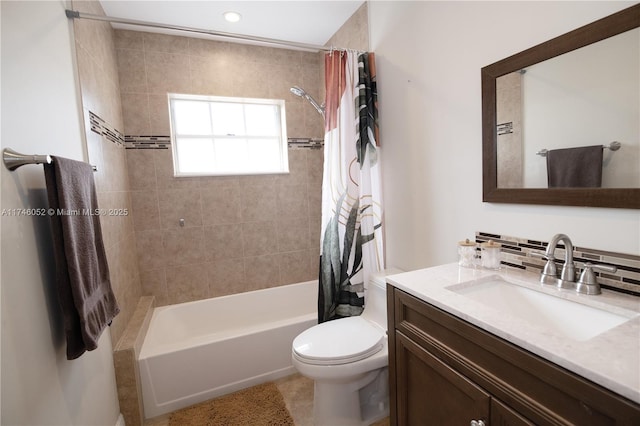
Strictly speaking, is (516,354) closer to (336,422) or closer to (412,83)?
(336,422)

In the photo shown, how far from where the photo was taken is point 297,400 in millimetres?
1909

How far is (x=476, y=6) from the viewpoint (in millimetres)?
1324

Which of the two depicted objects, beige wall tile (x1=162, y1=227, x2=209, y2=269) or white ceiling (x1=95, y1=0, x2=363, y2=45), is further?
beige wall tile (x1=162, y1=227, x2=209, y2=269)

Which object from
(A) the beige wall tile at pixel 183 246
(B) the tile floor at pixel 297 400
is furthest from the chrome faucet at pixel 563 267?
(A) the beige wall tile at pixel 183 246

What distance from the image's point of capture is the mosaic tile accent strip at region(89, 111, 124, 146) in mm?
1682

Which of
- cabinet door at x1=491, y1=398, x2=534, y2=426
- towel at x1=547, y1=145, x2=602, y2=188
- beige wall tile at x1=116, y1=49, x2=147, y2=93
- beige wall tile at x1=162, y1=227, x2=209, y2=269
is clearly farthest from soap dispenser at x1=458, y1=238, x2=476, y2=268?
beige wall tile at x1=116, y1=49, x2=147, y2=93

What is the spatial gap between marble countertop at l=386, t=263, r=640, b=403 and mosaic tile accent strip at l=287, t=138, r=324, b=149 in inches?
77.0

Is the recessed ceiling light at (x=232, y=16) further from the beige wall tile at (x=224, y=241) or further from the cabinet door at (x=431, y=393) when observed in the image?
the cabinet door at (x=431, y=393)

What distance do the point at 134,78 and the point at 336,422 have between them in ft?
9.09

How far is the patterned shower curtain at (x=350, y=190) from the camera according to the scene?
1946 mm

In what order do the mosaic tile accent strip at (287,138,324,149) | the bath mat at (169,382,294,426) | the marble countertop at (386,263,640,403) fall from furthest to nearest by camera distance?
the mosaic tile accent strip at (287,138,324,149)
the bath mat at (169,382,294,426)
the marble countertop at (386,263,640,403)

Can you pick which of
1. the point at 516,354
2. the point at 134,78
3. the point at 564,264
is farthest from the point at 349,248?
the point at 134,78

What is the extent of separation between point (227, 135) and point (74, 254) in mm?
1924

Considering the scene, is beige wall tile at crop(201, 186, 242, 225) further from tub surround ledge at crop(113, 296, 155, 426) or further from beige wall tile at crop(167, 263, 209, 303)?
tub surround ledge at crop(113, 296, 155, 426)
